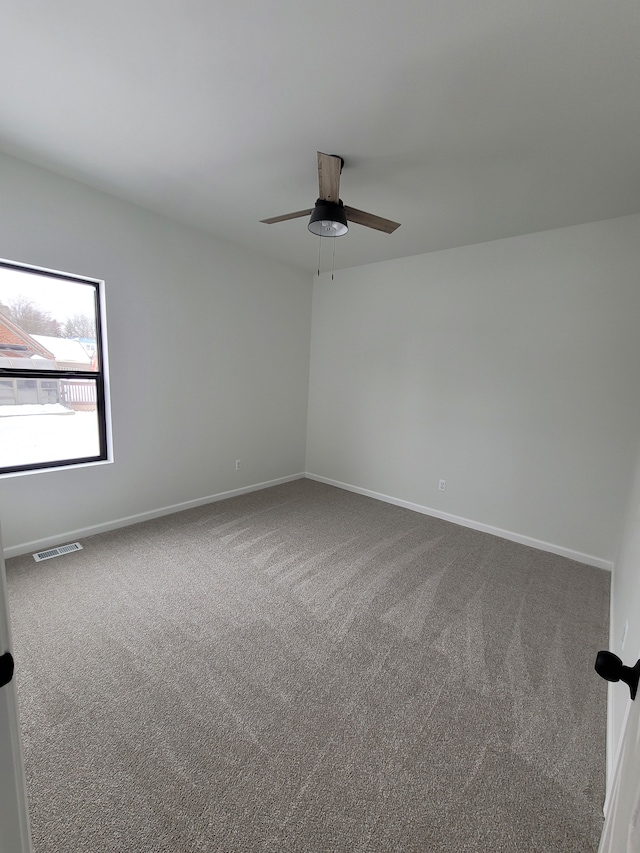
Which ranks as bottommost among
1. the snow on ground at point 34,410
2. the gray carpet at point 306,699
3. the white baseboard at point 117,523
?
the gray carpet at point 306,699

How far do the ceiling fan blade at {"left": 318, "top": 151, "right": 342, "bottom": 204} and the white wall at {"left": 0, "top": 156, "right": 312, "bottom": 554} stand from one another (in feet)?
5.84

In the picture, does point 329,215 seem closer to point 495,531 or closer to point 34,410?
point 34,410

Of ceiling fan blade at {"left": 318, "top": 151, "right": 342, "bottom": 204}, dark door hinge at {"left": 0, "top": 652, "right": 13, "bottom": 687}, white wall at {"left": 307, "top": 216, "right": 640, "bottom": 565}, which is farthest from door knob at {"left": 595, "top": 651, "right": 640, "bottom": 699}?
white wall at {"left": 307, "top": 216, "right": 640, "bottom": 565}

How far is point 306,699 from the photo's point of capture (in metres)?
1.71

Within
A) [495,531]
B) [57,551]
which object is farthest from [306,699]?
[495,531]

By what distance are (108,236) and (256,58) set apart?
195cm

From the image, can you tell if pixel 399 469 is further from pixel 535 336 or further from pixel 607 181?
pixel 607 181

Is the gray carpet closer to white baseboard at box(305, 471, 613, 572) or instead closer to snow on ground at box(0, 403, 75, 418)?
white baseboard at box(305, 471, 613, 572)

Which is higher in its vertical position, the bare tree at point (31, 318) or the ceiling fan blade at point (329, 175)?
the ceiling fan blade at point (329, 175)

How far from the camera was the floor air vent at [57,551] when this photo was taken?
9.02 ft

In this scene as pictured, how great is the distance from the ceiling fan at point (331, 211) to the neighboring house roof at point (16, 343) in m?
1.93

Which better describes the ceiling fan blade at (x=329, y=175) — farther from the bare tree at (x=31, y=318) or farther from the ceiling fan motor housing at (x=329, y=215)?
the bare tree at (x=31, y=318)

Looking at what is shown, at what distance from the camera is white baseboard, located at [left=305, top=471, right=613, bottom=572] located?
3.08 m

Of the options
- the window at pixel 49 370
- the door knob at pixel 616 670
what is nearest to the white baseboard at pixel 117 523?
the window at pixel 49 370
